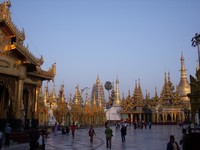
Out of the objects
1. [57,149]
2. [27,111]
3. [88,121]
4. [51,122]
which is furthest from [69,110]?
[57,149]

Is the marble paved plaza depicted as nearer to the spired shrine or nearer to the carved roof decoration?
the spired shrine

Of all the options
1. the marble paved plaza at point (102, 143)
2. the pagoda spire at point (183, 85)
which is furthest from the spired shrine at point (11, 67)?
the pagoda spire at point (183, 85)

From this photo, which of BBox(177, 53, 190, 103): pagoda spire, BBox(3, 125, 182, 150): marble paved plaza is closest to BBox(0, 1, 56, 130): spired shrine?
BBox(3, 125, 182, 150): marble paved plaza

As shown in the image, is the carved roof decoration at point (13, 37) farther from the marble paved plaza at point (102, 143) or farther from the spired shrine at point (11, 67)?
the marble paved plaza at point (102, 143)

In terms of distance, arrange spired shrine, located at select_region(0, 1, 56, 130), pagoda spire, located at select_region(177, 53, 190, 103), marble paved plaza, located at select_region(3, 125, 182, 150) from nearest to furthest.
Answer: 1. marble paved plaza, located at select_region(3, 125, 182, 150)
2. spired shrine, located at select_region(0, 1, 56, 130)
3. pagoda spire, located at select_region(177, 53, 190, 103)

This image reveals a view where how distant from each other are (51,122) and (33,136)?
33.1 m

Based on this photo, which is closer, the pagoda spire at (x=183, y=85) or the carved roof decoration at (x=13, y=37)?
the carved roof decoration at (x=13, y=37)

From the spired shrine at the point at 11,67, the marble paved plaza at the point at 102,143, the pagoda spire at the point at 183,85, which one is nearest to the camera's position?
the marble paved plaza at the point at 102,143

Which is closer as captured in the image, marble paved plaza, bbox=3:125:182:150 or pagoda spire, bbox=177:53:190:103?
marble paved plaza, bbox=3:125:182:150

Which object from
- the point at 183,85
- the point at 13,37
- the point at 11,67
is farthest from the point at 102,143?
the point at 183,85

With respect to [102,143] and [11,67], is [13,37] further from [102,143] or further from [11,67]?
[102,143]

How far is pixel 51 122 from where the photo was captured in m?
44.8

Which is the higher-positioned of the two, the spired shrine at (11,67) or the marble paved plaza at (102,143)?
the spired shrine at (11,67)

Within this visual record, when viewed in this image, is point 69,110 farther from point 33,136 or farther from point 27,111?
point 33,136
